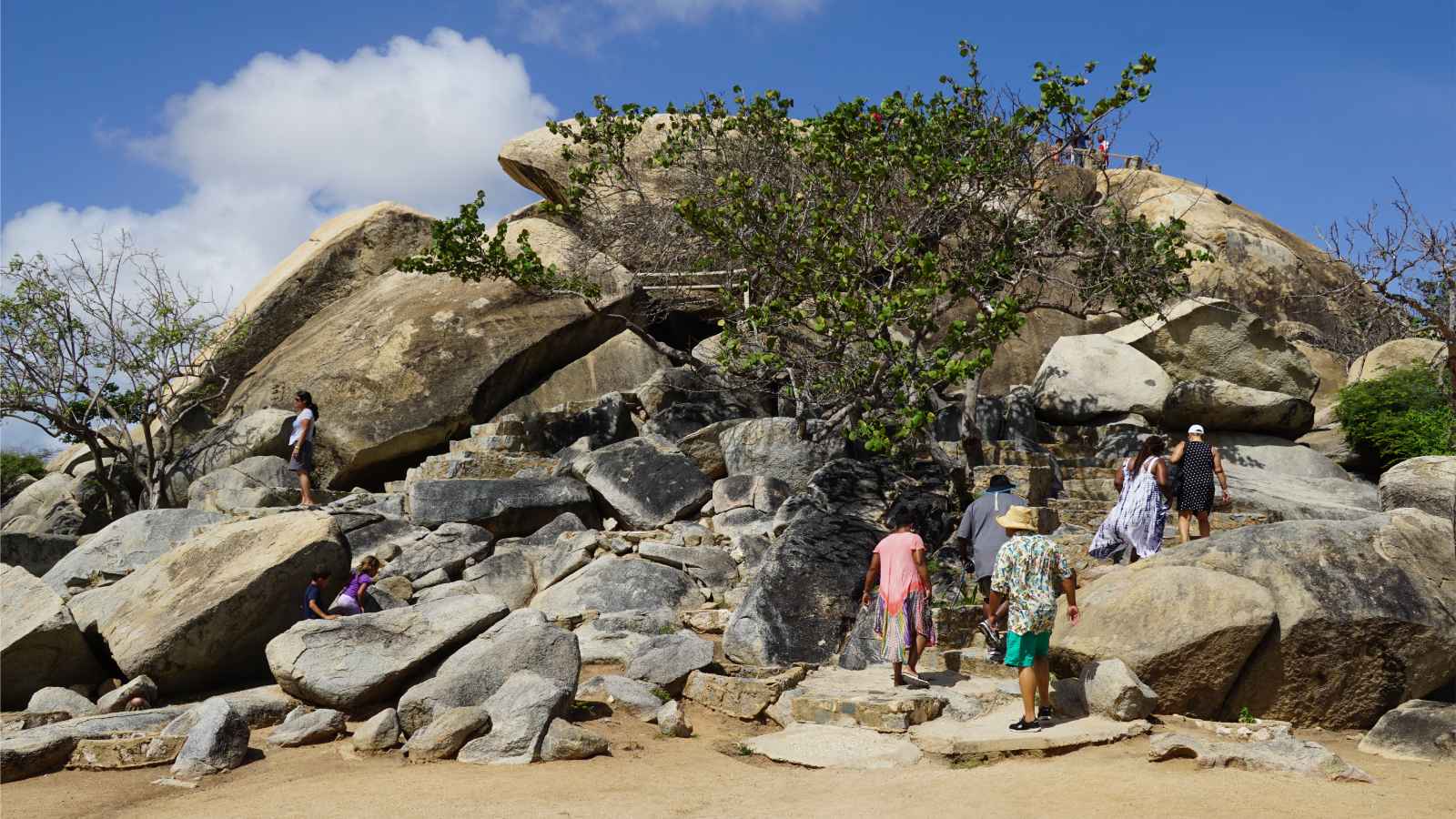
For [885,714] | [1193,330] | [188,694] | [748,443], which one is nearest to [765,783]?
[885,714]

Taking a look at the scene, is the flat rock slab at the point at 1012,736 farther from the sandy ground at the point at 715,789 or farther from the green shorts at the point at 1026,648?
the green shorts at the point at 1026,648

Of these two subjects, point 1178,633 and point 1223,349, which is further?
point 1223,349

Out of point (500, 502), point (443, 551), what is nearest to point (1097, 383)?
point (500, 502)

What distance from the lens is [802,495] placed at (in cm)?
1352

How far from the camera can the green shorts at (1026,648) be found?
7.69m

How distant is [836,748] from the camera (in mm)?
7734

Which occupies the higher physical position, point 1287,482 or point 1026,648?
point 1287,482

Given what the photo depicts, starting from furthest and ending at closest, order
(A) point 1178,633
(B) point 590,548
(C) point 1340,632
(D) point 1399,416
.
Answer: (D) point 1399,416
(B) point 590,548
(C) point 1340,632
(A) point 1178,633

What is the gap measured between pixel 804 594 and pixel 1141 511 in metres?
3.27

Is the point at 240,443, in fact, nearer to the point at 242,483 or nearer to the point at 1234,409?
the point at 242,483

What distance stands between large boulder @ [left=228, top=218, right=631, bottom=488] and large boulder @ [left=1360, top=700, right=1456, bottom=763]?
14.5m

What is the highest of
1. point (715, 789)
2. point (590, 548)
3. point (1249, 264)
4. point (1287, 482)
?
point (1249, 264)

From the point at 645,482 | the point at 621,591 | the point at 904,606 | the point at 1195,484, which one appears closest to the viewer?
the point at 904,606

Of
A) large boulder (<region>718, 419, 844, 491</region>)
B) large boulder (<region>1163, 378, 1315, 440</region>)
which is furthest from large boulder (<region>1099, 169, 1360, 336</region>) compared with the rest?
large boulder (<region>718, 419, 844, 491</region>)
